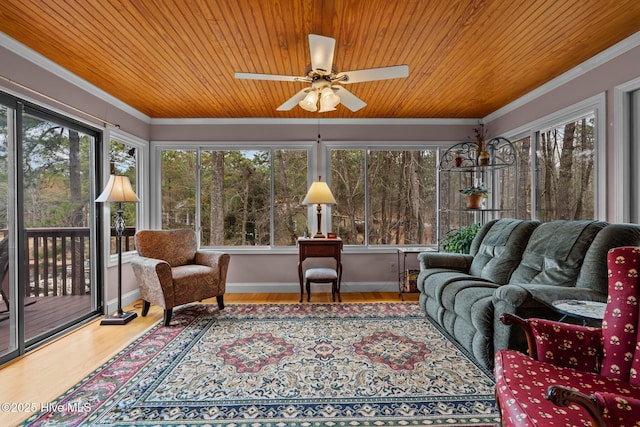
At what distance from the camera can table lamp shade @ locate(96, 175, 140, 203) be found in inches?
125

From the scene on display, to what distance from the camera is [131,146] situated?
4.12 meters

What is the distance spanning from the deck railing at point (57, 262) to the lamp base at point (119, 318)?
408mm

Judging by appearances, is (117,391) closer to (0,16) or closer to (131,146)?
(0,16)

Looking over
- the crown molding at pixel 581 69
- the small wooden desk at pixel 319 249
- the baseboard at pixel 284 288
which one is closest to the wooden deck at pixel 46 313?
the baseboard at pixel 284 288

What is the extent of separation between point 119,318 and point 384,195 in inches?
140

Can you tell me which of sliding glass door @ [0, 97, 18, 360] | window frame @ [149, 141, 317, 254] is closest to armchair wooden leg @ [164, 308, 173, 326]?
sliding glass door @ [0, 97, 18, 360]

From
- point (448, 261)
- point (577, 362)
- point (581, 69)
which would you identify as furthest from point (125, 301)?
point (581, 69)

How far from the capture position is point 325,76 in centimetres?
229

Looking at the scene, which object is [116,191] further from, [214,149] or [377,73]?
[377,73]

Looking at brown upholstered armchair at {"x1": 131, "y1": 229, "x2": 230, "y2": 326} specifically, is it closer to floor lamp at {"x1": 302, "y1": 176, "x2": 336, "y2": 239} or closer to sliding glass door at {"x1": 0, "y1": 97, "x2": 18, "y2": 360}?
sliding glass door at {"x1": 0, "y1": 97, "x2": 18, "y2": 360}

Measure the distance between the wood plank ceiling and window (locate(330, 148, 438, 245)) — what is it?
119cm

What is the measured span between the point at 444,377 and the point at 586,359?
943 mm

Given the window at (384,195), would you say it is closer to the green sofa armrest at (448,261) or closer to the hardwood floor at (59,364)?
the green sofa armrest at (448,261)

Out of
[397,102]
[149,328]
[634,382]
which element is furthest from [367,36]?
[149,328]
